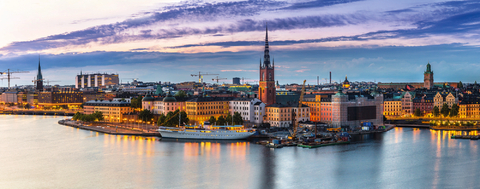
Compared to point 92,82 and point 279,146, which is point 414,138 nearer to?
point 279,146

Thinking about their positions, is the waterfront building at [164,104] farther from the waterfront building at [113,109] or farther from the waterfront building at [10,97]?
the waterfront building at [10,97]

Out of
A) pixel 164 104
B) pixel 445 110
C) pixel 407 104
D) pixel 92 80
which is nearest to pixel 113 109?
pixel 164 104

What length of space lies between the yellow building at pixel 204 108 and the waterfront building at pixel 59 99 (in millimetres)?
44411

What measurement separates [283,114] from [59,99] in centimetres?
5559

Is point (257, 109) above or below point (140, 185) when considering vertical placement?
above

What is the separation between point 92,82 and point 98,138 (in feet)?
377

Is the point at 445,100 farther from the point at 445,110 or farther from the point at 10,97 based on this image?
the point at 10,97

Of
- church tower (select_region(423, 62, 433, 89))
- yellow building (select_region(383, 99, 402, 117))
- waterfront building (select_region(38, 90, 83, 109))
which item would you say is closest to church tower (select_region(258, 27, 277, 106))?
yellow building (select_region(383, 99, 402, 117))

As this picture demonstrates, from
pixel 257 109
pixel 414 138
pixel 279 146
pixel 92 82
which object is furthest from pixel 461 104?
pixel 92 82

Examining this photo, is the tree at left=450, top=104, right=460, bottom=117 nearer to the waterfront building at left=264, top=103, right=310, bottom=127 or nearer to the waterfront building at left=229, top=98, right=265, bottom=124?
the waterfront building at left=264, top=103, right=310, bottom=127

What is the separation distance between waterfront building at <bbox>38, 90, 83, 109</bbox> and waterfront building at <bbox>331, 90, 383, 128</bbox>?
52.9m

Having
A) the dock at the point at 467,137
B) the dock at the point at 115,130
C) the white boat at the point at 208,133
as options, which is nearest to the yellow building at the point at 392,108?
the dock at the point at 467,137

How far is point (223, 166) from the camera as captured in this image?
2728 cm

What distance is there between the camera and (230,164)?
2778 cm
